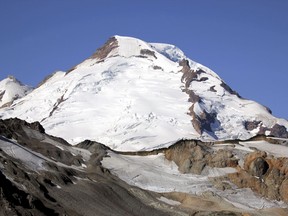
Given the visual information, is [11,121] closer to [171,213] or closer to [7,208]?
[171,213]

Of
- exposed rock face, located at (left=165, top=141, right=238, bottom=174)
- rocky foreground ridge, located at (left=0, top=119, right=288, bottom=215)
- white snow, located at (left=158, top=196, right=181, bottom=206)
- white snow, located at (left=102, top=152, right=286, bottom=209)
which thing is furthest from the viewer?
exposed rock face, located at (left=165, top=141, right=238, bottom=174)

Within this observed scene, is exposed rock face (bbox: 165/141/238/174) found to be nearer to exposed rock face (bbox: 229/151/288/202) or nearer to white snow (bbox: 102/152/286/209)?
white snow (bbox: 102/152/286/209)

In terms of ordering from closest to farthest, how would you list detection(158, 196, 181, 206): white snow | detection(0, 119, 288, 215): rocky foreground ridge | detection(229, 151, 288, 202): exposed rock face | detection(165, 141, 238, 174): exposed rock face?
1. detection(0, 119, 288, 215): rocky foreground ridge
2. detection(158, 196, 181, 206): white snow
3. detection(229, 151, 288, 202): exposed rock face
4. detection(165, 141, 238, 174): exposed rock face

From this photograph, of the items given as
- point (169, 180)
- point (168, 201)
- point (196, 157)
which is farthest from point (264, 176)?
point (168, 201)

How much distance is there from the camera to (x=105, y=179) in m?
81.6

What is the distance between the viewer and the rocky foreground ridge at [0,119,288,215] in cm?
6600

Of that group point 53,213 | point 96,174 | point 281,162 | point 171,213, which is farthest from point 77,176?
point 281,162

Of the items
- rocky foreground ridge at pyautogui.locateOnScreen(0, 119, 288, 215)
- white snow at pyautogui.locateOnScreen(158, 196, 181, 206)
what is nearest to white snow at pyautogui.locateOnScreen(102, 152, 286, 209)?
rocky foreground ridge at pyautogui.locateOnScreen(0, 119, 288, 215)

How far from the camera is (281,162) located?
96.8m

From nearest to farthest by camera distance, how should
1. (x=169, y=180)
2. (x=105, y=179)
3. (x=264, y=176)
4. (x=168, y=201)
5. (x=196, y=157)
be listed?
(x=105, y=179)
(x=168, y=201)
(x=169, y=180)
(x=264, y=176)
(x=196, y=157)

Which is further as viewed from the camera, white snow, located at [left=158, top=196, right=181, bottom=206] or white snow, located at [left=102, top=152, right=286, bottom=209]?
white snow, located at [left=102, top=152, right=286, bottom=209]

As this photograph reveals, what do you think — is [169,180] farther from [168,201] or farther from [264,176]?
[264,176]

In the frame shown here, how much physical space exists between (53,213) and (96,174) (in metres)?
20.3

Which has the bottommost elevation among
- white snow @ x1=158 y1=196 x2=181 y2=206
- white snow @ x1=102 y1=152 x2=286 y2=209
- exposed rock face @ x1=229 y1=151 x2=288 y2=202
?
white snow @ x1=158 y1=196 x2=181 y2=206
